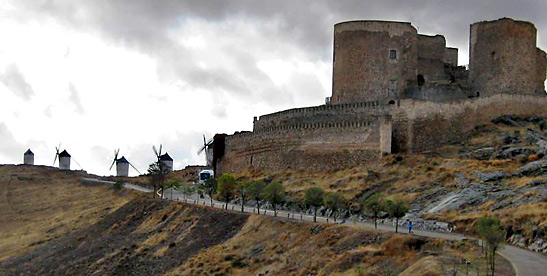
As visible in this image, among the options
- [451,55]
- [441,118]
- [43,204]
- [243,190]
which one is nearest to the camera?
[243,190]

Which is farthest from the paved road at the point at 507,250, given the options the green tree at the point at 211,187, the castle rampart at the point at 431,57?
the castle rampart at the point at 431,57

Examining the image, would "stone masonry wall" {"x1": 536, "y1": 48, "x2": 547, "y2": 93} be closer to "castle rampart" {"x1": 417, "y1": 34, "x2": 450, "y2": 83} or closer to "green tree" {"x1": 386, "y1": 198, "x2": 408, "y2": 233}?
"castle rampart" {"x1": 417, "y1": 34, "x2": 450, "y2": 83}

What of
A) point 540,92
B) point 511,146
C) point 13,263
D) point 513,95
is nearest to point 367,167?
point 511,146

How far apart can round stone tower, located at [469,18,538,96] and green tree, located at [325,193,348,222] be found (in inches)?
668

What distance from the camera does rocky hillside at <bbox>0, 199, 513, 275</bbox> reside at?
32062 mm

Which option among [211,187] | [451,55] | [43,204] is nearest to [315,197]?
[211,187]

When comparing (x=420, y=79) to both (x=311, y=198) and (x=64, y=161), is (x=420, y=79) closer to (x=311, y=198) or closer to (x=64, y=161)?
(x=311, y=198)

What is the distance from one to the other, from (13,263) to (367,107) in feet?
76.2

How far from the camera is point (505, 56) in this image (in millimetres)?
55750

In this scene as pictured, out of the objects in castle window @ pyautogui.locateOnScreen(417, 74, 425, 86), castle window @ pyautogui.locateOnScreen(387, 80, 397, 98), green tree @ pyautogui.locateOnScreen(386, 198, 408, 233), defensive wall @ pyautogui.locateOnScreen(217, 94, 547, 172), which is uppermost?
castle window @ pyautogui.locateOnScreen(417, 74, 425, 86)

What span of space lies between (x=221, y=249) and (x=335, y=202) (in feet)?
19.5

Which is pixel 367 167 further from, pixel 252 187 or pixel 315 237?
pixel 315 237

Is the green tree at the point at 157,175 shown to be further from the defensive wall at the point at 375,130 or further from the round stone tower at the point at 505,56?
the round stone tower at the point at 505,56

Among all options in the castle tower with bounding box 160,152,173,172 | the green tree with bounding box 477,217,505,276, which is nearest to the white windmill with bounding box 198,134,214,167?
the castle tower with bounding box 160,152,173,172
